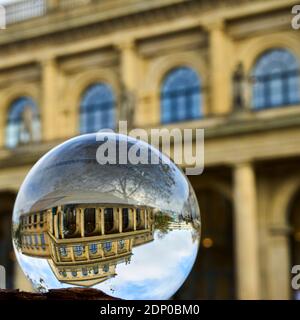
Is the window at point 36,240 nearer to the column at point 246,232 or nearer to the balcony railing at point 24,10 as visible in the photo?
the column at point 246,232

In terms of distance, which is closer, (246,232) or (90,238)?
(90,238)

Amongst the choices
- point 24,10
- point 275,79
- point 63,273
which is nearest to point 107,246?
point 63,273

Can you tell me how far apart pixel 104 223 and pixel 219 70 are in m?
25.9

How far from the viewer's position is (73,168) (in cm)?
495

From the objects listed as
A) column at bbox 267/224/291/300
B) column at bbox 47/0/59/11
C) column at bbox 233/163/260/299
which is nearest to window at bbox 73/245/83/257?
column at bbox 233/163/260/299

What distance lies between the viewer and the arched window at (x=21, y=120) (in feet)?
110

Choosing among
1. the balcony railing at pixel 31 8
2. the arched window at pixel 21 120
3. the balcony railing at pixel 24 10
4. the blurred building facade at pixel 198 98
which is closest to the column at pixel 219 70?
the blurred building facade at pixel 198 98

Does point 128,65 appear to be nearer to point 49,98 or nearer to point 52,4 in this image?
point 49,98

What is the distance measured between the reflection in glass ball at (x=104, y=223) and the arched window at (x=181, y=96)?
25.6 m

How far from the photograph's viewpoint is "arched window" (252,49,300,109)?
29.1 m

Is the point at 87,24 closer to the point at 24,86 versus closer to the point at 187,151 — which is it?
the point at 24,86

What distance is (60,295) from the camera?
13.9 feet

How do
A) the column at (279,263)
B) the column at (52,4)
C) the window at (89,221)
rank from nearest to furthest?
the window at (89,221) → the column at (279,263) → the column at (52,4)
